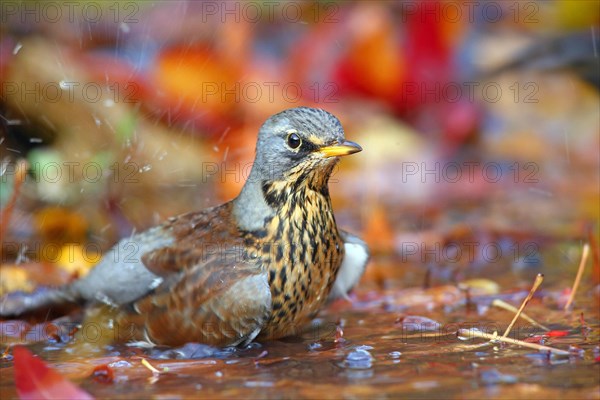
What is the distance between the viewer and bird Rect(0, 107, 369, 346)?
4.36 meters

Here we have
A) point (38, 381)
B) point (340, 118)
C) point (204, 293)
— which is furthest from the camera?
point (340, 118)

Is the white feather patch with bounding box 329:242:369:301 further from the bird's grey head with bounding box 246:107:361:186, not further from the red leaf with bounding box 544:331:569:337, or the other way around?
the red leaf with bounding box 544:331:569:337

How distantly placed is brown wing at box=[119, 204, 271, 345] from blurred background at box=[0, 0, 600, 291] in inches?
41.5

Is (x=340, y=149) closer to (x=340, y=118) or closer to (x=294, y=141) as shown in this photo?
(x=294, y=141)

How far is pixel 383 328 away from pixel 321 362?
0.76 meters

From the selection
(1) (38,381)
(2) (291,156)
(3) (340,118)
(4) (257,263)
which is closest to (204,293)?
(4) (257,263)

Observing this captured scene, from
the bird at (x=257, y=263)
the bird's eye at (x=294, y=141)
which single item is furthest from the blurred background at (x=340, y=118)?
the bird's eye at (x=294, y=141)

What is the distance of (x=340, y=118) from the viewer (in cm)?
828

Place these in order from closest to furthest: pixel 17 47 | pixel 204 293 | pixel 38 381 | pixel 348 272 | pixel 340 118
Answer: pixel 38 381
pixel 204 293
pixel 348 272
pixel 17 47
pixel 340 118

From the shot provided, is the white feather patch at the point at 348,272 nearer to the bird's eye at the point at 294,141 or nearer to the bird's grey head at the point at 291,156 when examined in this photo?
the bird's grey head at the point at 291,156

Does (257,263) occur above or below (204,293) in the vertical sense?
above

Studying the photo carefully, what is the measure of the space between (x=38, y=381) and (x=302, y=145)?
6.07 ft

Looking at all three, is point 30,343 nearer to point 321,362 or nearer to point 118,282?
point 118,282

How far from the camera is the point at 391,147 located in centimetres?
820
